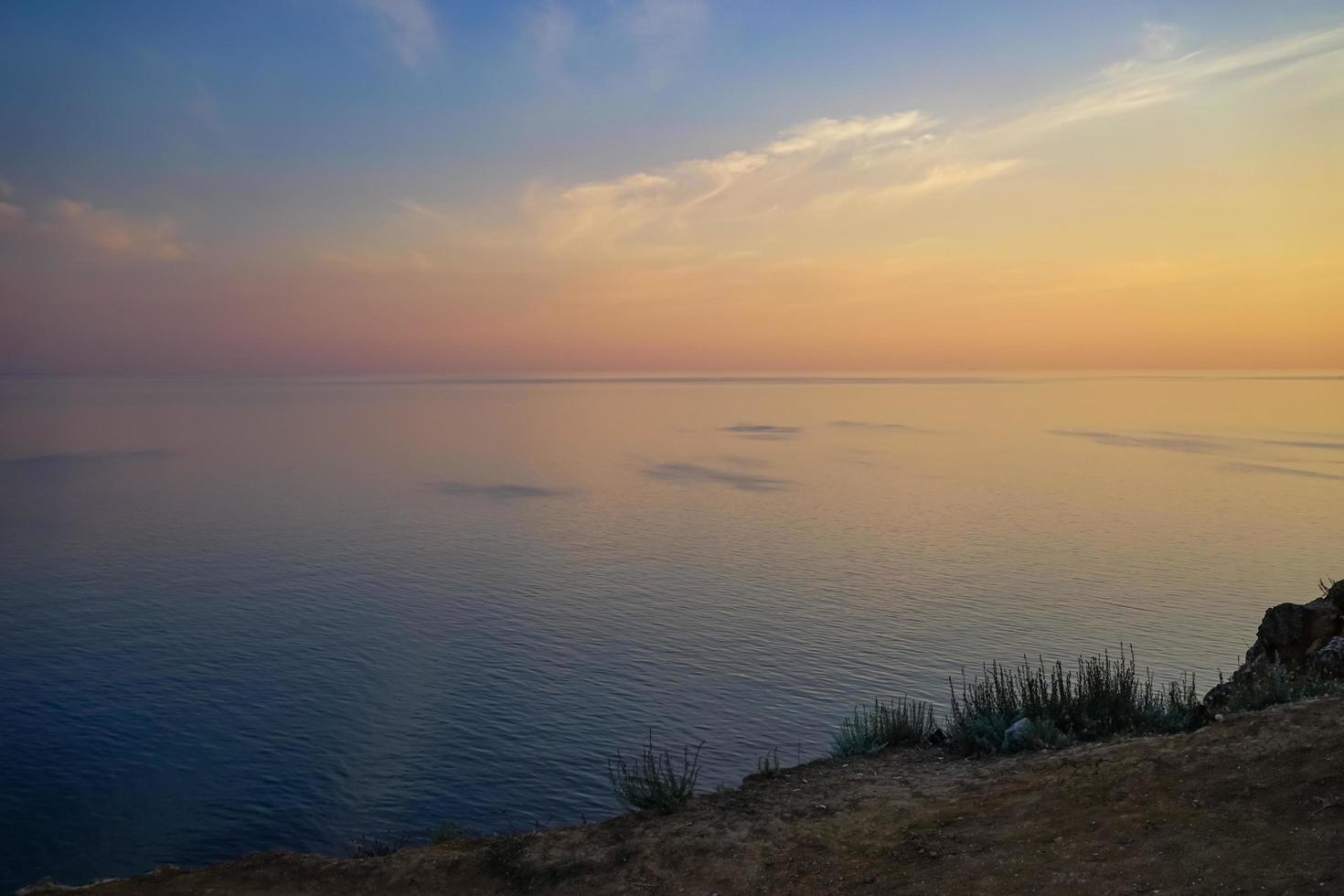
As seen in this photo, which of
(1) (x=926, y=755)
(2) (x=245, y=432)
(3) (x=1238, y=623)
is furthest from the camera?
(2) (x=245, y=432)

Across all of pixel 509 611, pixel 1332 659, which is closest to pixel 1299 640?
pixel 1332 659

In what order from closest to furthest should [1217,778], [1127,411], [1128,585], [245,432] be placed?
[1217,778] < [1128,585] < [245,432] < [1127,411]

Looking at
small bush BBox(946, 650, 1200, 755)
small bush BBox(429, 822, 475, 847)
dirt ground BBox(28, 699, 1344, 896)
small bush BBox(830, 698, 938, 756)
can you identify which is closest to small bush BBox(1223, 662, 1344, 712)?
small bush BBox(946, 650, 1200, 755)

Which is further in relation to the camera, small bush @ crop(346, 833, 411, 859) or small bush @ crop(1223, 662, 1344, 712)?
small bush @ crop(346, 833, 411, 859)

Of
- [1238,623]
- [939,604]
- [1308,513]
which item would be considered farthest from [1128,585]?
[1308,513]

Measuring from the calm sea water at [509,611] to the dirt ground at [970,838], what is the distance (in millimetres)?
4615

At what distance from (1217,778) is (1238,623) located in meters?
20.1

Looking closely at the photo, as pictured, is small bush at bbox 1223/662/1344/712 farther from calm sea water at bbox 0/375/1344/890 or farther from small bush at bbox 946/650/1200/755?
calm sea water at bbox 0/375/1344/890

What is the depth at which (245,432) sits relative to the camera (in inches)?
3748

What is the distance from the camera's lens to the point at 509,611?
96.6 ft

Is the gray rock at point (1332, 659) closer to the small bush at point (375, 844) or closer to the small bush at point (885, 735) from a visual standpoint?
the small bush at point (885, 735)

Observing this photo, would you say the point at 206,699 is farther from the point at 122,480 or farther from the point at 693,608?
the point at 122,480

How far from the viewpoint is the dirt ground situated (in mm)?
8445

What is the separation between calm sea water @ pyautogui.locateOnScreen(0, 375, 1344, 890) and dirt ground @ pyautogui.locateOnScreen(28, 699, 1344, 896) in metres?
4.62
